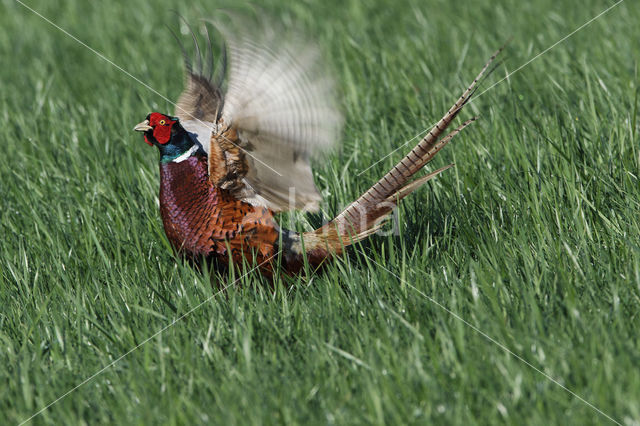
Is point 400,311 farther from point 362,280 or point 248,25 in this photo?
point 248,25

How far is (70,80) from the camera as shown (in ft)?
17.8

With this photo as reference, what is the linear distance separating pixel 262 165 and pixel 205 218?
28cm

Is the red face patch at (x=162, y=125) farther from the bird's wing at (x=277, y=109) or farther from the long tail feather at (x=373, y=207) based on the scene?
the long tail feather at (x=373, y=207)

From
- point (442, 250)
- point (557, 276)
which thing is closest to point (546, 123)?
point (442, 250)

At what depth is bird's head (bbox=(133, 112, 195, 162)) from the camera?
2.82m

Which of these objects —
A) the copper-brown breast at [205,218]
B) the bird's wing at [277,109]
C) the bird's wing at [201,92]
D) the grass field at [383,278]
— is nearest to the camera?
the grass field at [383,278]

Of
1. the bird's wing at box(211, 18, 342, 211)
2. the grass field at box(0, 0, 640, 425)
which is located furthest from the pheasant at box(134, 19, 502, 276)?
the grass field at box(0, 0, 640, 425)

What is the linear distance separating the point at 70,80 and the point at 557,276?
402 cm

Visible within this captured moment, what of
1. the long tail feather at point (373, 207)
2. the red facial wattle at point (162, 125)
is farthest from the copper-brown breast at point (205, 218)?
the long tail feather at point (373, 207)

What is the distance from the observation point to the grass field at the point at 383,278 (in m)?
2.12

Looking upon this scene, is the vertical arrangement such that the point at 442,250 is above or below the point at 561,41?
below

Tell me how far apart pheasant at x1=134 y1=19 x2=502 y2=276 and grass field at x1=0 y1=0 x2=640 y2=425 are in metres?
0.12

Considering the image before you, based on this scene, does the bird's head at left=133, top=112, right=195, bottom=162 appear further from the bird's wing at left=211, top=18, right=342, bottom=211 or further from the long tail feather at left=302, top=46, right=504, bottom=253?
the long tail feather at left=302, top=46, right=504, bottom=253

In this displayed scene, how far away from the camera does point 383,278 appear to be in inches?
107
